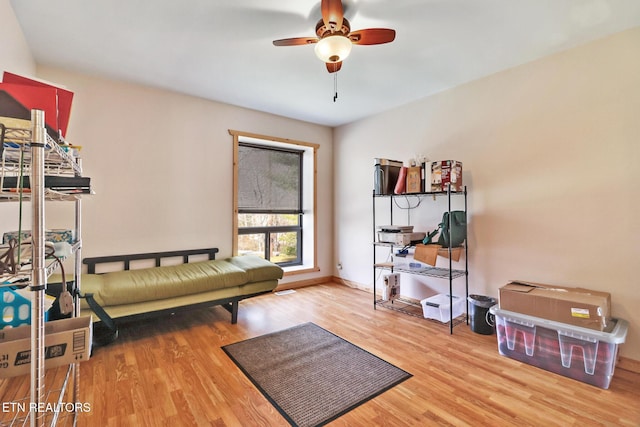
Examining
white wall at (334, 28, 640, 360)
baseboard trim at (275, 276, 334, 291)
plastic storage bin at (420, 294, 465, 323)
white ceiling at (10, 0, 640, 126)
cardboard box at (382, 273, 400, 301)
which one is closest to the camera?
white ceiling at (10, 0, 640, 126)

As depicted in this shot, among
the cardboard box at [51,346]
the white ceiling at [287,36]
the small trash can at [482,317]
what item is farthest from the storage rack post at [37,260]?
the small trash can at [482,317]

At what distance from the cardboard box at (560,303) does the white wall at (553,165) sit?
0.22 meters

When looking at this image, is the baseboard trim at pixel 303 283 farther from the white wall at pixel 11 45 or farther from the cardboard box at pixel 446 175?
the white wall at pixel 11 45

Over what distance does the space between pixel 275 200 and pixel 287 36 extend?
2448 millimetres

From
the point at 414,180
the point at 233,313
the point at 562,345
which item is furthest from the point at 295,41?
the point at 562,345

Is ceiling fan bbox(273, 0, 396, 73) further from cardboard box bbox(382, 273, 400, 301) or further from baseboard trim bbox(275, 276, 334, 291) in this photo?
baseboard trim bbox(275, 276, 334, 291)

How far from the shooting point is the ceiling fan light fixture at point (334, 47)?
187cm

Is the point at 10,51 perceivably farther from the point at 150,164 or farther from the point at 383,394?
the point at 383,394

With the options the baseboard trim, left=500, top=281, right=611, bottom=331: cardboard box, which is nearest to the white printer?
left=500, top=281, right=611, bottom=331: cardboard box

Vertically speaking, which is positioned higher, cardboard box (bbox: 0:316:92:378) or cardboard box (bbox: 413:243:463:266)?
cardboard box (bbox: 413:243:463:266)

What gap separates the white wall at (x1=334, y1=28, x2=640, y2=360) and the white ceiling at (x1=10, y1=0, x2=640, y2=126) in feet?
0.70

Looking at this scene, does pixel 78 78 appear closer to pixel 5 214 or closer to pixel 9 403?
pixel 5 214

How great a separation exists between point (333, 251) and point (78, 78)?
146 inches

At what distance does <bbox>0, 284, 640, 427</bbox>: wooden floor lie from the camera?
1639 millimetres
